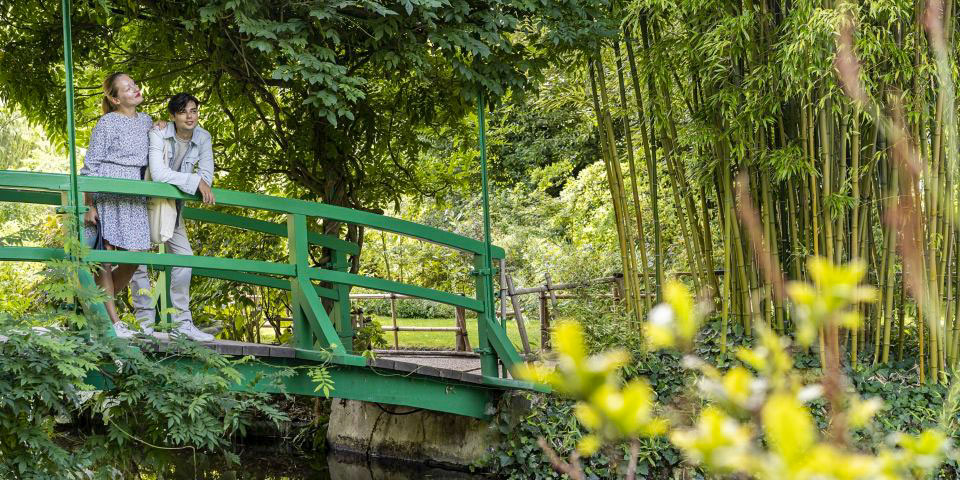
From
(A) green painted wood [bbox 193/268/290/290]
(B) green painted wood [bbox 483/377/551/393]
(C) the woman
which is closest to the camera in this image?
(C) the woman

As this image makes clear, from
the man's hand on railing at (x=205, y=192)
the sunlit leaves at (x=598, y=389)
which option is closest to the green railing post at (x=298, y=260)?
the man's hand on railing at (x=205, y=192)

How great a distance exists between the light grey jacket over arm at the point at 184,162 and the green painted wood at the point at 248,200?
5cm

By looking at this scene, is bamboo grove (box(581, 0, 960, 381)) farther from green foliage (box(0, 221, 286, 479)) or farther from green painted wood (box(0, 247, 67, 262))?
green painted wood (box(0, 247, 67, 262))

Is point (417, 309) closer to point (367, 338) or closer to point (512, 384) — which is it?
point (367, 338)

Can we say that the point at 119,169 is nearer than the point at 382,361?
Yes

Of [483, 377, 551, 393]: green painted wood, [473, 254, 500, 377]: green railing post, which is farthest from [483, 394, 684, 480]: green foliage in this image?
[473, 254, 500, 377]: green railing post

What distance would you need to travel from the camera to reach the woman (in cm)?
424

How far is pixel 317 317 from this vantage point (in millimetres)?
4488

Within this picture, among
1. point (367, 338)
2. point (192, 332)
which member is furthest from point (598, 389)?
point (367, 338)

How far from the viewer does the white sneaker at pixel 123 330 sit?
13.5 feet

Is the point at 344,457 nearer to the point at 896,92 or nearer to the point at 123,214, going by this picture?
the point at 123,214

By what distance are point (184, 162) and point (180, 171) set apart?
0.16 feet

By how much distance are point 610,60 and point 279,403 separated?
3529 mm

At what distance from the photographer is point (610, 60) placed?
6320 mm
